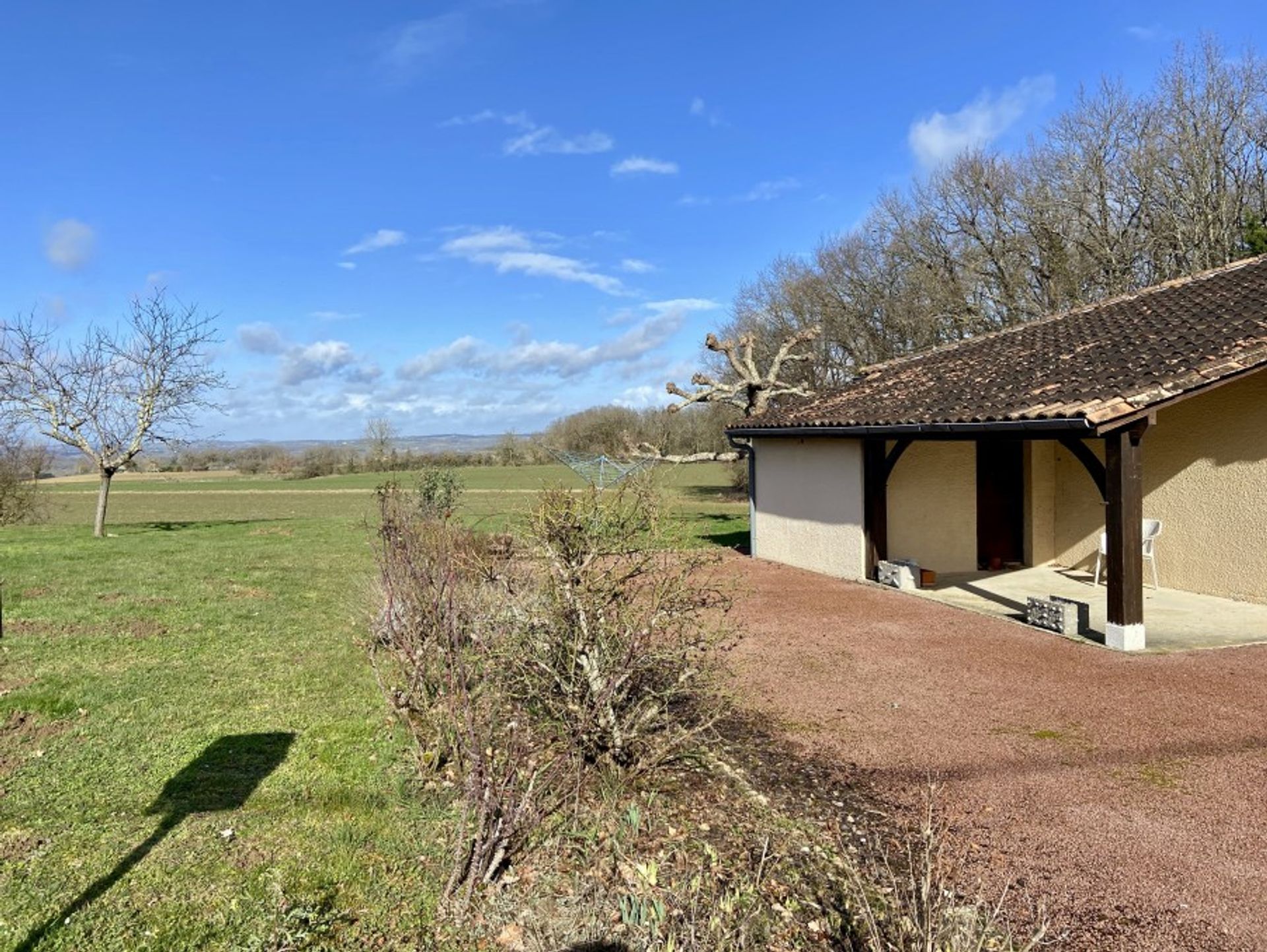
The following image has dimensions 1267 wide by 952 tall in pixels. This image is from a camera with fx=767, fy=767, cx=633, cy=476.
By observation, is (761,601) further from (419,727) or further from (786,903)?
(786,903)

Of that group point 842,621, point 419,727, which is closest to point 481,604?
point 419,727

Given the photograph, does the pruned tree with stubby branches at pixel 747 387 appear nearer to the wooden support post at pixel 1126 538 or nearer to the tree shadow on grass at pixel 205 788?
the wooden support post at pixel 1126 538

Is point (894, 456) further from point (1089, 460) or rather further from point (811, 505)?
point (1089, 460)

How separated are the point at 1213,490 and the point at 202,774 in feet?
34.3

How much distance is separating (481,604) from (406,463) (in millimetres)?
44476

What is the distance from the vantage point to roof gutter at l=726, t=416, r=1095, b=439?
714 cm

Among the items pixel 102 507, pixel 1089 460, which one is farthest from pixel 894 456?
pixel 102 507

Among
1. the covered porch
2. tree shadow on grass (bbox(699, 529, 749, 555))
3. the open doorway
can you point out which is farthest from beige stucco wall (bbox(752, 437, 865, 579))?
the open doorway

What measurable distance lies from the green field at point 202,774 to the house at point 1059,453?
15.2ft

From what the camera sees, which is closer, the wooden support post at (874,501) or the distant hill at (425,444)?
the wooden support post at (874,501)

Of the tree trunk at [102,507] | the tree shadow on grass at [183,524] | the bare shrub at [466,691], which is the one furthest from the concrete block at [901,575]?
the tree shadow on grass at [183,524]

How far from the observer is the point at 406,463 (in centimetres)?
4741

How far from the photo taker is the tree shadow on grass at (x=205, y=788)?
3262 millimetres

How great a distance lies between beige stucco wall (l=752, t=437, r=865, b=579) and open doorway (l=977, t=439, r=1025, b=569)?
7.08ft
